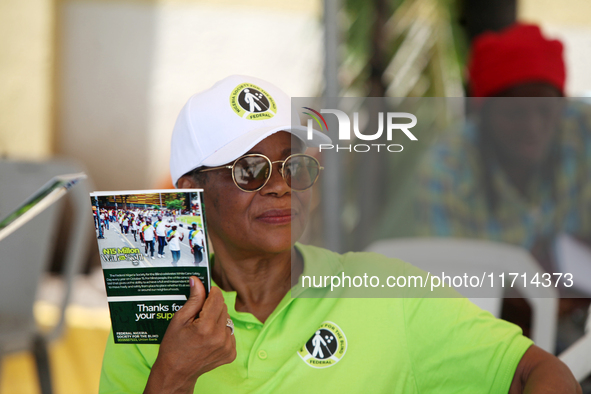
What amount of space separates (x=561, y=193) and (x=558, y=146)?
119mm

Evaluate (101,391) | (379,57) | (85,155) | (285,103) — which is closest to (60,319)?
(101,391)

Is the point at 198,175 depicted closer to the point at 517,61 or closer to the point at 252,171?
the point at 252,171

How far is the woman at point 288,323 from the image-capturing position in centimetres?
79

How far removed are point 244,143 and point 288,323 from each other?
0.31 m

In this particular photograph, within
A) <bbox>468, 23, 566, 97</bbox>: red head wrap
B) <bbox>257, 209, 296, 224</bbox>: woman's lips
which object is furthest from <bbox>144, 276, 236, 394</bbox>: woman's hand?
<bbox>468, 23, 566, 97</bbox>: red head wrap

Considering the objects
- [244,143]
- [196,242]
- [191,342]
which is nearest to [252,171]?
[244,143]

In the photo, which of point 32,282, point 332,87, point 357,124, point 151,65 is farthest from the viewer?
point 151,65

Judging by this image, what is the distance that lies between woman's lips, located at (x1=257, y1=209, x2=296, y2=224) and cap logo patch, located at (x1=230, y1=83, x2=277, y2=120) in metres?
0.15

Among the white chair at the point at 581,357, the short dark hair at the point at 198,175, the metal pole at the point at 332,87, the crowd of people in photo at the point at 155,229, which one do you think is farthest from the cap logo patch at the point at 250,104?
the metal pole at the point at 332,87

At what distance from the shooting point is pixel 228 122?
805 millimetres

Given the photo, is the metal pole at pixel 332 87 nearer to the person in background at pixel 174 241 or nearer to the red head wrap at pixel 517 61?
the red head wrap at pixel 517 61

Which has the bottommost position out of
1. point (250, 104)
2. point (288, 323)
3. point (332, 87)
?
point (288, 323)

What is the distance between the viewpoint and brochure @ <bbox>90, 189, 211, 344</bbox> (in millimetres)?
661

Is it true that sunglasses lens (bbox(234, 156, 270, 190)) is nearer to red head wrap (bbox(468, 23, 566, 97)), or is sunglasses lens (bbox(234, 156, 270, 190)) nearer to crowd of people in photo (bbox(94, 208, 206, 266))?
crowd of people in photo (bbox(94, 208, 206, 266))
